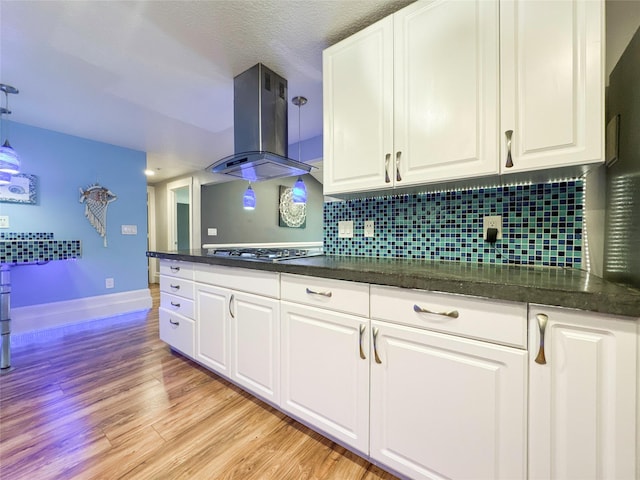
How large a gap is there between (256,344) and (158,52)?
1899 millimetres

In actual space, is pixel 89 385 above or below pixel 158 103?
below

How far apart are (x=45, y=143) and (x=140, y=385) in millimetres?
2943

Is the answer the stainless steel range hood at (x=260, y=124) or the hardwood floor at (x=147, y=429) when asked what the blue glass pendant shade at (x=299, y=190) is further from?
the hardwood floor at (x=147, y=429)

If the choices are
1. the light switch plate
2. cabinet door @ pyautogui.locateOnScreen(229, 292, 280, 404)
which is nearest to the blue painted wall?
the light switch plate

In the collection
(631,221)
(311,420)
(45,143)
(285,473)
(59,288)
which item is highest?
(45,143)

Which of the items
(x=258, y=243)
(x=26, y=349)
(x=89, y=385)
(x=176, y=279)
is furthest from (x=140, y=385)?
(x=258, y=243)

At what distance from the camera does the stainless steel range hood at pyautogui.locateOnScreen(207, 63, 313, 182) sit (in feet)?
6.26

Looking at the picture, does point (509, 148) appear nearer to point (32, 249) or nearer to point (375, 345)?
point (375, 345)

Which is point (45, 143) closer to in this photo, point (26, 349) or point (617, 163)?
point (26, 349)

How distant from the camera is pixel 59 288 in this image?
10.2 feet

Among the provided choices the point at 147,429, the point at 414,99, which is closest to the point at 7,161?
the point at 147,429

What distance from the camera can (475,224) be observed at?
1.45 m

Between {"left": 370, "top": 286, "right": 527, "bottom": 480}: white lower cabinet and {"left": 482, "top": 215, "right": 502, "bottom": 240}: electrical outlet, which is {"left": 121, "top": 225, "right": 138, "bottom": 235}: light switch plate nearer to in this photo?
{"left": 370, "top": 286, "right": 527, "bottom": 480}: white lower cabinet

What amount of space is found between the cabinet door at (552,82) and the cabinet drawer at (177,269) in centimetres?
196
